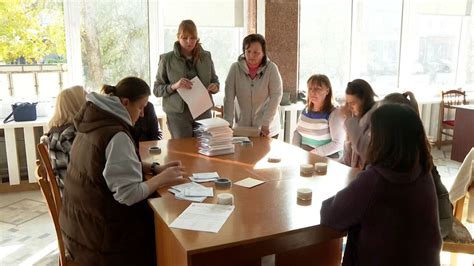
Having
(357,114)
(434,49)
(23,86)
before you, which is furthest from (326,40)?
(23,86)

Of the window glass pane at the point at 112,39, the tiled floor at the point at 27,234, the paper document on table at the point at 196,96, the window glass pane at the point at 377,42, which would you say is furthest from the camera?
the window glass pane at the point at 377,42

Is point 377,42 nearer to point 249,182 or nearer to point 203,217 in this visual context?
point 249,182

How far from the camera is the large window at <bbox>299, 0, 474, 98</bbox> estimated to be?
201 inches

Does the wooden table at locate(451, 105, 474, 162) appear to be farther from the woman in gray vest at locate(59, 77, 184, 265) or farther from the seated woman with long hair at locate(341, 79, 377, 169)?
the woman in gray vest at locate(59, 77, 184, 265)

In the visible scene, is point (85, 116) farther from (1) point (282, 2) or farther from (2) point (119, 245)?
(1) point (282, 2)

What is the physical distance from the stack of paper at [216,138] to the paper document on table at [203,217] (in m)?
0.87

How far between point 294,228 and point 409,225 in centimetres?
37

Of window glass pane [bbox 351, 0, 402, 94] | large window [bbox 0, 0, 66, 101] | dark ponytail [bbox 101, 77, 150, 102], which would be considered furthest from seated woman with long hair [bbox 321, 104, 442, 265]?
window glass pane [bbox 351, 0, 402, 94]

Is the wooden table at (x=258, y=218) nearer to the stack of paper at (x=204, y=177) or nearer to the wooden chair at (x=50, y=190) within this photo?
the stack of paper at (x=204, y=177)

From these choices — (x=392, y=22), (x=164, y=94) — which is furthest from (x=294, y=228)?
(x=392, y=22)

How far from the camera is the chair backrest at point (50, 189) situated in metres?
1.80

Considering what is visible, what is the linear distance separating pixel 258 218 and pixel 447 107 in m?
4.75

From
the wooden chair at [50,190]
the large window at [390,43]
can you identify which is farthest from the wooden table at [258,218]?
the large window at [390,43]

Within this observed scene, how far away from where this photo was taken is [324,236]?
1546 millimetres
